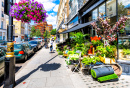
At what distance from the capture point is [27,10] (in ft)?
12.7

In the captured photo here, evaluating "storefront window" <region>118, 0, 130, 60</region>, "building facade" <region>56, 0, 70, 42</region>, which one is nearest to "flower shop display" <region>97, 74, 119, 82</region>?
"storefront window" <region>118, 0, 130, 60</region>

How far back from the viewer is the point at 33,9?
395 centimetres

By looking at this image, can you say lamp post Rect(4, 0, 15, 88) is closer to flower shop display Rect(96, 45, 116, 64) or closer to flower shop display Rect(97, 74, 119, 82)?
flower shop display Rect(97, 74, 119, 82)

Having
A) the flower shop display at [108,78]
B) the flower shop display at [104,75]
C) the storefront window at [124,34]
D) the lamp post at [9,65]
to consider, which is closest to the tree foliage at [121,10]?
the storefront window at [124,34]

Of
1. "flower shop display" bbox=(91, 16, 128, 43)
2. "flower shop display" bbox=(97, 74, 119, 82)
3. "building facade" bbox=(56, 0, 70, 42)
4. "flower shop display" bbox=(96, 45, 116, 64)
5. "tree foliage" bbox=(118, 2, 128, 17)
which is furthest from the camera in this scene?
"building facade" bbox=(56, 0, 70, 42)

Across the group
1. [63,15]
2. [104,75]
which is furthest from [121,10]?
[63,15]

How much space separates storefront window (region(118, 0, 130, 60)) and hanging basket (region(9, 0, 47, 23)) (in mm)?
4370

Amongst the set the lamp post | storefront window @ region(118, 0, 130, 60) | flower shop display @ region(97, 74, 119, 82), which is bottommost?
flower shop display @ region(97, 74, 119, 82)

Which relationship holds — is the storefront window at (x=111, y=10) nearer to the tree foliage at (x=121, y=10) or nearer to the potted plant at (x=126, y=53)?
the tree foliage at (x=121, y=10)

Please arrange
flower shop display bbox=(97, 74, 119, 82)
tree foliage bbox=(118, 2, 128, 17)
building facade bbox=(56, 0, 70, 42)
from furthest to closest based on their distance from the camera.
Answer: building facade bbox=(56, 0, 70, 42) < tree foliage bbox=(118, 2, 128, 17) < flower shop display bbox=(97, 74, 119, 82)

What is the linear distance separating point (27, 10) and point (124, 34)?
5.24 meters

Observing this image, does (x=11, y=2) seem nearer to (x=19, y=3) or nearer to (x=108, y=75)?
(x=19, y=3)

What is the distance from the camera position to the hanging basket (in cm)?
377

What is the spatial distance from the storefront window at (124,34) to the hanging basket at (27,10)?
4370mm
